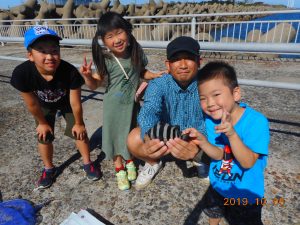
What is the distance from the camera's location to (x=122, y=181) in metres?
2.24

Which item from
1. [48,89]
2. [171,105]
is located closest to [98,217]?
[171,105]

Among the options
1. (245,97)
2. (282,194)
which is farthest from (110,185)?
(245,97)

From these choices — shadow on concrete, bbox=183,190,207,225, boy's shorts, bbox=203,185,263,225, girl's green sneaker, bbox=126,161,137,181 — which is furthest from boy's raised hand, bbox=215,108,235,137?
girl's green sneaker, bbox=126,161,137,181

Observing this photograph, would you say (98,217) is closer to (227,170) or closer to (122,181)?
(122,181)

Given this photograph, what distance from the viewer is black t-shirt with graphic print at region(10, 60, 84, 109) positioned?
2.07 meters

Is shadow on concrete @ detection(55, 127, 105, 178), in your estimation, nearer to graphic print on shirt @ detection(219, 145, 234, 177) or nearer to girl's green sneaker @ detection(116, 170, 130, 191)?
girl's green sneaker @ detection(116, 170, 130, 191)

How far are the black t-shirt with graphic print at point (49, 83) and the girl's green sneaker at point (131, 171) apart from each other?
80 centimetres

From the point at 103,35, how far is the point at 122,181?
1.24 metres

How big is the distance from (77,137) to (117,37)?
96cm

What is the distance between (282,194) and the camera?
6.70 feet

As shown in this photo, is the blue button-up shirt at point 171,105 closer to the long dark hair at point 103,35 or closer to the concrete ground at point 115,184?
the long dark hair at point 103,35

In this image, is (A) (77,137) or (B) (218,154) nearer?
(B) (218,154)

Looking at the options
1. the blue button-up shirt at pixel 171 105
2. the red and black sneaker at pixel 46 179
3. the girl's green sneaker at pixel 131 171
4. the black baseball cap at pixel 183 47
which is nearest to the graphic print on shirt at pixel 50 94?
the red and black sneaker at pixel 46 179

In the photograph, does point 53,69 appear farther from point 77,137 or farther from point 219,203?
point 219,203
